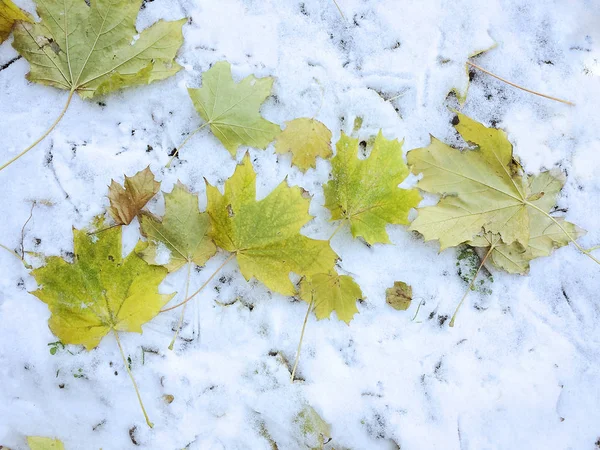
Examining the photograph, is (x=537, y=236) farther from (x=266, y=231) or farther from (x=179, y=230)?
(x=179, y=230)

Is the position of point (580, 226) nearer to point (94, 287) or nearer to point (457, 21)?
point (457, 21)

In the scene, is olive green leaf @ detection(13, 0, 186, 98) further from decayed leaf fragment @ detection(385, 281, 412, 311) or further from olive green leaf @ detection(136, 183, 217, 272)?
decayed leaf fragment @ detection(385, 281, 412, 311)

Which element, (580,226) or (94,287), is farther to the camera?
(580,226)

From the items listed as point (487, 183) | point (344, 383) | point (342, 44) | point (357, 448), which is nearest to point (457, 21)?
point (342, 44)

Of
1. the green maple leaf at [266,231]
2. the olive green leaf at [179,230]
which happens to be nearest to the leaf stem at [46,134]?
the olive green leaf at [179,230]

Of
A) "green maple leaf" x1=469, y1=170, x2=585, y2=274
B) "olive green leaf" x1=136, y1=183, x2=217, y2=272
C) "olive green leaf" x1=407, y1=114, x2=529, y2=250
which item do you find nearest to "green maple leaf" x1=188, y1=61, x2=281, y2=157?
"olive green leaf" x1=136, y1=183, x2=217, y2=272

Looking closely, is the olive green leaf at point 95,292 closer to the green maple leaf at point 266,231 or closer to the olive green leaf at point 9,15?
the green maple leaf at point 266,231
